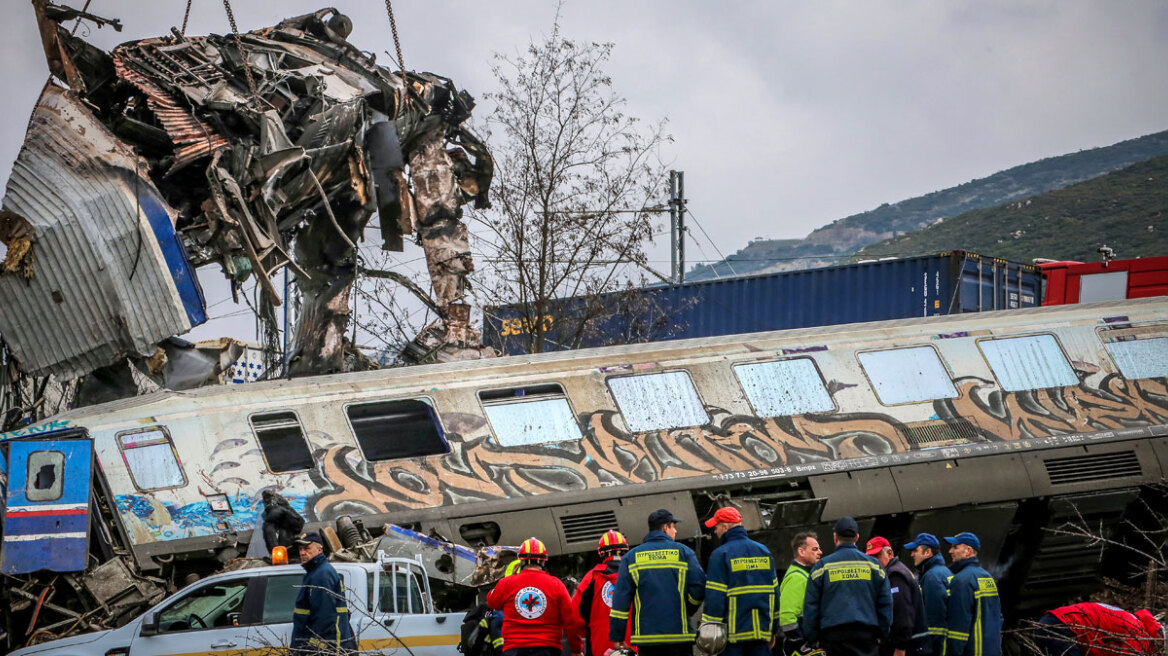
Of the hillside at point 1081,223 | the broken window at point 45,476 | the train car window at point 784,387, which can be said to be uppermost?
the hillside at point 1081,223

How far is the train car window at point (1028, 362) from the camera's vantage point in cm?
1439

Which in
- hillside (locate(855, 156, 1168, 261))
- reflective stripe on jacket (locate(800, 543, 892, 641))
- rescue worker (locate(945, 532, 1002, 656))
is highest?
hillside (locate(855, 156, 1168, 261))

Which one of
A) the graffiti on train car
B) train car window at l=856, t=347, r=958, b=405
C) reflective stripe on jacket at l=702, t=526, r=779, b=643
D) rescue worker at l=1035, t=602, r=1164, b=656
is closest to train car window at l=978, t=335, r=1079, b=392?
the graffiti on train car

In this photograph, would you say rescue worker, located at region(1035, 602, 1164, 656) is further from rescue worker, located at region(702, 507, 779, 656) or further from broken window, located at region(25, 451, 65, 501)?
broken window, located at region(25, 451, 65, 501)

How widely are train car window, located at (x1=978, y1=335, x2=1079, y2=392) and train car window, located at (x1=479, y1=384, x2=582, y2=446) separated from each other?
5.37 m

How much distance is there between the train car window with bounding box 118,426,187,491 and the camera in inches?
488

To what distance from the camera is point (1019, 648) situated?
12.5 metres

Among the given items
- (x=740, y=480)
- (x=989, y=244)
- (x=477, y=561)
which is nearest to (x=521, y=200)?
(x=740, y=480)

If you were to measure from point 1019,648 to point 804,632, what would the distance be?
208 inches

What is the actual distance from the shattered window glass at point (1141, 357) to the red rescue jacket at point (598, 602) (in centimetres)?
858

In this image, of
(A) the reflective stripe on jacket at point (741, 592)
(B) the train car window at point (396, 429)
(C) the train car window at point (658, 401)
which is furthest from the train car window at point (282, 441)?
(A) the reflective stripe on jacket at point (741, 592)

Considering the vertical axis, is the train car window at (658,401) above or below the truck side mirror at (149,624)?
above

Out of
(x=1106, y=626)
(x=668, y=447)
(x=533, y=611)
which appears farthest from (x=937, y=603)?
(x=668, y=447)

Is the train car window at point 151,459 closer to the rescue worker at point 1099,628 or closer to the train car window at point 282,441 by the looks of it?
the train car window at point 282,441
